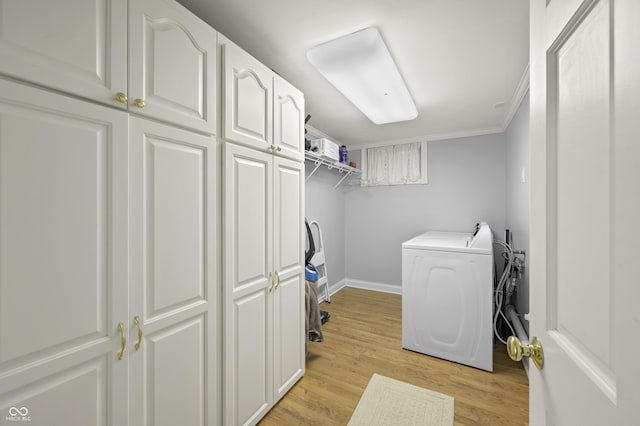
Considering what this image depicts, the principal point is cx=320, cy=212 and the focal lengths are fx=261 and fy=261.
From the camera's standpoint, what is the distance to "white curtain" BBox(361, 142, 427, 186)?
154 inches

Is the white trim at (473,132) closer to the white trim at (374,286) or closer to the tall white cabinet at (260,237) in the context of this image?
the tall white cabinet at (260,237)

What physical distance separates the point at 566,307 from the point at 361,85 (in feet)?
6.05

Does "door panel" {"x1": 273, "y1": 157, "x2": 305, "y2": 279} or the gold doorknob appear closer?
the gold doorknob

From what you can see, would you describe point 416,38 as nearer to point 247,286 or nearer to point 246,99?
point 246,99

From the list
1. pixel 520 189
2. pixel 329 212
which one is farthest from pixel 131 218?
pixel 329 212

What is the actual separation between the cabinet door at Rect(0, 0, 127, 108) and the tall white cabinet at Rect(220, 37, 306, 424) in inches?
18.9

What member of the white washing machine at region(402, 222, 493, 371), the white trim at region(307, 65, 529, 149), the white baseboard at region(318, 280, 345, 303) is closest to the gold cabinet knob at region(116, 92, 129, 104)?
the white washing machine at region(402, 222, 493, 371)

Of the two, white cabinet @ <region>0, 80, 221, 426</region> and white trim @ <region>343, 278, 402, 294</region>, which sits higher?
white cabinet @ <region>0, 80, 221, 426</region>

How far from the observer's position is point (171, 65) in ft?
3.59

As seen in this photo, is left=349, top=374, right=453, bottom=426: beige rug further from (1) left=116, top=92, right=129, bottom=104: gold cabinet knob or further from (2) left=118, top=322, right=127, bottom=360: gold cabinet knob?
(1) left=116, top=92, right=129, bottom=104: gold cabinet knob

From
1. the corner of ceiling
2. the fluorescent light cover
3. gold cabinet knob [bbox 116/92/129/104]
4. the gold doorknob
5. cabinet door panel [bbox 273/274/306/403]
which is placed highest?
the corner of ceiling

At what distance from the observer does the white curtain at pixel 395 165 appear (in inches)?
154

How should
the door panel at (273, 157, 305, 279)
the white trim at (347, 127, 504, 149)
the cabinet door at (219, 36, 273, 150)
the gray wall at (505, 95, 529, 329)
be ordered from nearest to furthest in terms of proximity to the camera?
the cabinet door at (219, 36, 273, 150) < the door panel at (273, 157, 305, 279) < the gray wall at (505, 95, 529, 329) < the white trim at (347, 127, 504, 149)

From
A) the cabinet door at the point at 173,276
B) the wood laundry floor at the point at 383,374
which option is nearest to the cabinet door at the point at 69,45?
the cabinet door at the point at 173,276
